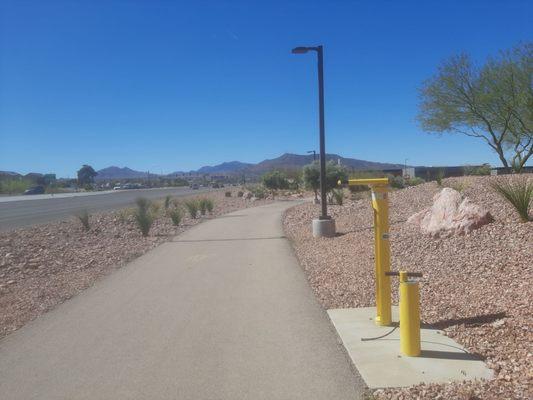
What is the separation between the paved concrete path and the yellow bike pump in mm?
663

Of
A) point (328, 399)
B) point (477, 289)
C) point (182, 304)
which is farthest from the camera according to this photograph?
point (182, 304)

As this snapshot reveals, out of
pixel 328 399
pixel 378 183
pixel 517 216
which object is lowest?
pixel 328 399

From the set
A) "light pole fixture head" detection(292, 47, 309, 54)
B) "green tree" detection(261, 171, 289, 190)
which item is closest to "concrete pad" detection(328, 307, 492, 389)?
"light pole fixture head" detection(292, 47, 309, 54)

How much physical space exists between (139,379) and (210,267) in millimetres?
5939

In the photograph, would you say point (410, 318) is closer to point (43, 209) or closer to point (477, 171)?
point (477, 171)

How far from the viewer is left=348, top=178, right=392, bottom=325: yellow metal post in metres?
6.41

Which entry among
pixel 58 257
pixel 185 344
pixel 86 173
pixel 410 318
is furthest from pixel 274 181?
pixel 86 173

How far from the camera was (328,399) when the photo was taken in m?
4.71

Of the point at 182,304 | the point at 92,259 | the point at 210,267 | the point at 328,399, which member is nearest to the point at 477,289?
the point at 328,399

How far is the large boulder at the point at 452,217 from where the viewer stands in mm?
9945

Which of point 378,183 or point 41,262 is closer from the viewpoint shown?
point 378,183

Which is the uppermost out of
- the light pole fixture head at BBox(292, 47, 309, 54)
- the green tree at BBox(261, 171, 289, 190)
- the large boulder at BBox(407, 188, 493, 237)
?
the light pole fixture head at BBox(292, 47, 309, 54)

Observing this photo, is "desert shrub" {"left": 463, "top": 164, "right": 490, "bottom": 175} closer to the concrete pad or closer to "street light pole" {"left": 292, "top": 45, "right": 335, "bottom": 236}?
"street light pole" {"left": 292, "top": 45, "right": 335, "bottom": 236}

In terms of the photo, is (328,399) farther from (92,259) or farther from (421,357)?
(92,259)
